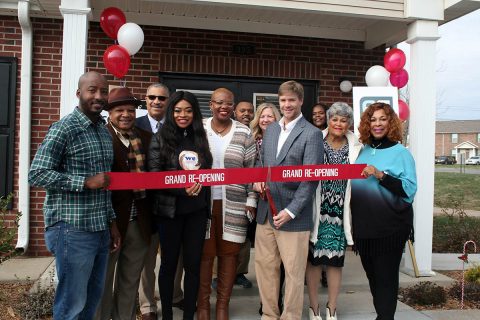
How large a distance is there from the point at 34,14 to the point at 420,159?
492cm

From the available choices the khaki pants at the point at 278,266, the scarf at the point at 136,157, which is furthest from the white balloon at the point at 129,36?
the khaki pants at the point at 278,266

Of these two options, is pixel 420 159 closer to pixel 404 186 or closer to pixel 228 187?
pixel 404 186

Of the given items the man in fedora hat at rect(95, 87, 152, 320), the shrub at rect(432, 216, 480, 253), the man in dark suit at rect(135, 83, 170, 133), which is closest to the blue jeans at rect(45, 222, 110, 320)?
the man in fedora hat at rect(95, 87, 152, 320)

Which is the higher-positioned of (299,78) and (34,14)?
(34,14)

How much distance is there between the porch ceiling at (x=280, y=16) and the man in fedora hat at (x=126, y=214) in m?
1.94

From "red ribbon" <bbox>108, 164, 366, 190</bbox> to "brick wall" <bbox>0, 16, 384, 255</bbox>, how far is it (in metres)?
3.09

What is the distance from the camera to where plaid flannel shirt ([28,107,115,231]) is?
261cm

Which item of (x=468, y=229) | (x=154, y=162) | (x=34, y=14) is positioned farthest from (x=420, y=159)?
(x=34, y=14)

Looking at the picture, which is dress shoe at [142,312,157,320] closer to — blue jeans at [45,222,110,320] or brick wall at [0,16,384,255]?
blue jeans at [45,222,110,320]

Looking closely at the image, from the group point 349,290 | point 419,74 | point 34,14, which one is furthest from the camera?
point 34,14

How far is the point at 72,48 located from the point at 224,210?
7.42 feet

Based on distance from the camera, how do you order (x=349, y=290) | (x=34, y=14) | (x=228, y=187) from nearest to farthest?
(x=228, y=187)
(x=349, y=290)
(x=34, y=14)

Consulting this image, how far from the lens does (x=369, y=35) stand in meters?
6.60

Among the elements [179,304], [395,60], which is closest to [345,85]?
[395,60]
